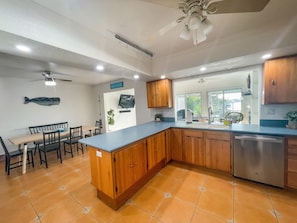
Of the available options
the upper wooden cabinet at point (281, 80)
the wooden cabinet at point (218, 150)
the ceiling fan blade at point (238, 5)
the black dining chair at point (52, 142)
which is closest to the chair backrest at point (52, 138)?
the black dining chair at point (52, 142)

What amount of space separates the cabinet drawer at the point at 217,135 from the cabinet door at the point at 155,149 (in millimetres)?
928

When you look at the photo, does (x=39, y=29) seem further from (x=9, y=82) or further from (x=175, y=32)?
(x=9, y=82)

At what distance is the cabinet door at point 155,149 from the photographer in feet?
7.91

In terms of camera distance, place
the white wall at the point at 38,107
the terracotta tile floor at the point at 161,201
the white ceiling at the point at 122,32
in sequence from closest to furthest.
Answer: the white ceiling at the point at 122,32, the terracotta tile floor at the point at 161,201, the white wall at the point at 38,107

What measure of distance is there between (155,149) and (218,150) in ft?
4.04

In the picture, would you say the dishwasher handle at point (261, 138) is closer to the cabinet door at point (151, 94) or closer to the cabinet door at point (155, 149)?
the cabinet door at point (155, 149)

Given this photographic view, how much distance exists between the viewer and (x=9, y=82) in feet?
12.9

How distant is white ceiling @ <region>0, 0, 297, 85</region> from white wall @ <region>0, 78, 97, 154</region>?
6.40ft

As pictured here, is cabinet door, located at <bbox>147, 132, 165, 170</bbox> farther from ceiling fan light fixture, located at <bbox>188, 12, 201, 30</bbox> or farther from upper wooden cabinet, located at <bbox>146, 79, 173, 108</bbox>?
ceiling fan light fixture, located at <bbox>188, 12, 201, 30</bbox>

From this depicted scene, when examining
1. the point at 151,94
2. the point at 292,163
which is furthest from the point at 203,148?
the point at 151,94

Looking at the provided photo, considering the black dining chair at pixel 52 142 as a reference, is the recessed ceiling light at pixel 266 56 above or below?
above

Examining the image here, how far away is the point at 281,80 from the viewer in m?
2.15

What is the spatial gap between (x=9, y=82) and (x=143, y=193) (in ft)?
16.5

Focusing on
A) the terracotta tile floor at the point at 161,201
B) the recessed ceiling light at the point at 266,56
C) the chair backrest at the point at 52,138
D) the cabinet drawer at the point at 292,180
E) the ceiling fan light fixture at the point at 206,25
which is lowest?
the terracotta tile floor at the point at 161,201
